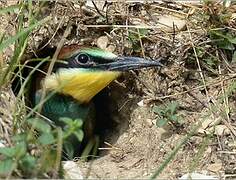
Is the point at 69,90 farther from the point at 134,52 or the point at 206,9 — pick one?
the point at 206,9

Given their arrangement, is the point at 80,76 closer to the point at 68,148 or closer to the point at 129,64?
the point at 129,64

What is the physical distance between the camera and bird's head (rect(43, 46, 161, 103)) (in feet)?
12.3

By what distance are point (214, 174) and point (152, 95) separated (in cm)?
80

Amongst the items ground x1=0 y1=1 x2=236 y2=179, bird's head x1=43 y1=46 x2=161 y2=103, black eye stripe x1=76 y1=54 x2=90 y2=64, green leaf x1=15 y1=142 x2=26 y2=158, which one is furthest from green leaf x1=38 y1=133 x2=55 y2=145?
black eye stripe x1=76 y1=54 x2=90 y2=64

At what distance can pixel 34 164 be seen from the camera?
2.40 m

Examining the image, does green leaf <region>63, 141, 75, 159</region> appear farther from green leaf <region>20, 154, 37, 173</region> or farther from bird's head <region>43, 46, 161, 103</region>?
bird's head <region>43, 46, 161, 103</region>

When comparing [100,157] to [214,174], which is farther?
[100,157]

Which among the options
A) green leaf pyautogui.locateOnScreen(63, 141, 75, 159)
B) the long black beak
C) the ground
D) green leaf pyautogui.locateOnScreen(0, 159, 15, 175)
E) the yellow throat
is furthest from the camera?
the yellow throat

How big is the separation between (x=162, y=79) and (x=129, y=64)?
278 mm

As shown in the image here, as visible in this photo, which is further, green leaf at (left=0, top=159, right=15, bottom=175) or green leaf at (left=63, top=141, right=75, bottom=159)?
green leaf at (left=63, top=141, right=75, bottom=159)

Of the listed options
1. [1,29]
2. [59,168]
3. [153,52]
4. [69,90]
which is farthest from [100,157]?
[59,168]

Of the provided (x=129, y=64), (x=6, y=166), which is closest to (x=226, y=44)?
(x=129, y=64)

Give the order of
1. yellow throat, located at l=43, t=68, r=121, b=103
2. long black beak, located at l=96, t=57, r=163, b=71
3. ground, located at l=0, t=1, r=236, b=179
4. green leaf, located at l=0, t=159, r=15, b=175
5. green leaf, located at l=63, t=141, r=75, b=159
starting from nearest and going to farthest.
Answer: green leaf, located at l=0, t=159, r=15, b=175 < green leaf, located at l=63, t=141, r=75, b=159 < ground, located at l=0, t=1, r=236, b=179 < long black beak, located at l=96, t=57, r=163, b=71 < yellow throat, located at l=43, t=68, r=121, b=103

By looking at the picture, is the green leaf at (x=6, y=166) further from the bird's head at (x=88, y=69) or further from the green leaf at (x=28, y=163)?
the bird's head at (x=88, y=69)
